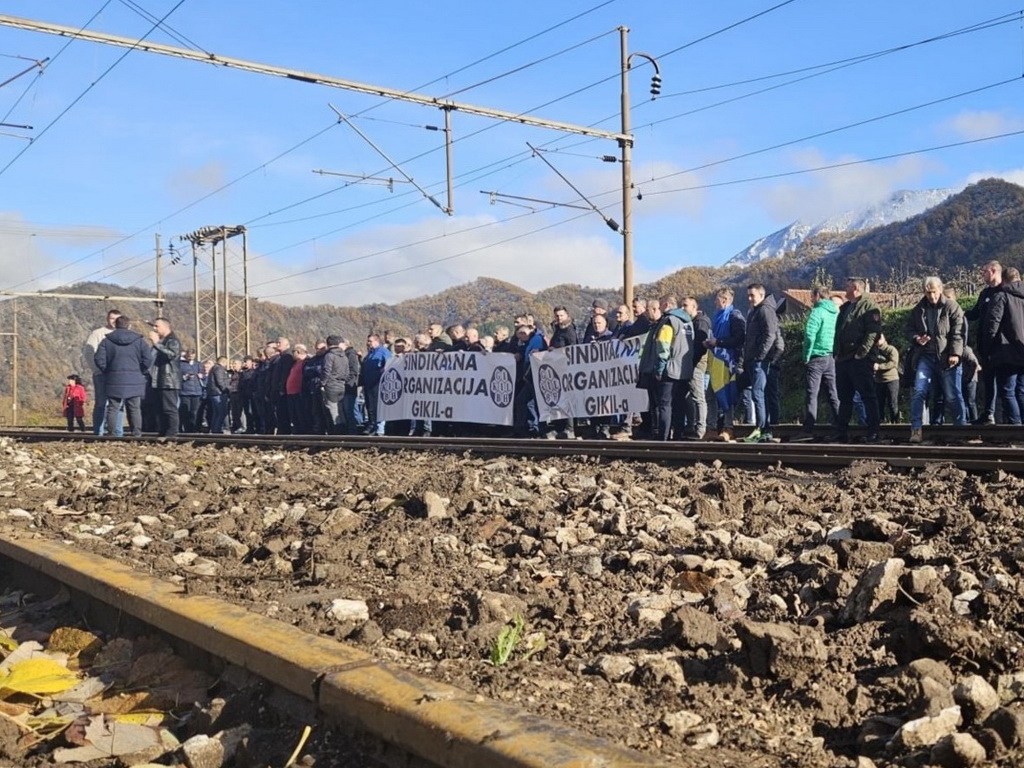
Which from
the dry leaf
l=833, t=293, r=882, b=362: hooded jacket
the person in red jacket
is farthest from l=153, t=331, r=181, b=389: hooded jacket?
the person in red jacket

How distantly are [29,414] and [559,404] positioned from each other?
5313 centimetres

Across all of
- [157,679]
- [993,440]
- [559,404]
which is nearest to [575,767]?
[157,679]

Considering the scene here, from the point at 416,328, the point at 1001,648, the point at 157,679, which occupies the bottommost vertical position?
the point at 157,679

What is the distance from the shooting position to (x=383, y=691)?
10.8ft

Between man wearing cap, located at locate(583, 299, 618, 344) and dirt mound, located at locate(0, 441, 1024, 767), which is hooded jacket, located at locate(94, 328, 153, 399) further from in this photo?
dirt mound, located at locate(0, 441, 1024, 767)

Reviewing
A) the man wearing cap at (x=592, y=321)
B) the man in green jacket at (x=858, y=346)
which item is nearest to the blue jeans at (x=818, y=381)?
the man in green jacket at (x=858, y=346)

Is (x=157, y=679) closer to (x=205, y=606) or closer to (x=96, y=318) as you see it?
(x=205, y=606)

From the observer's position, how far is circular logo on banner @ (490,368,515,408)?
16.0m

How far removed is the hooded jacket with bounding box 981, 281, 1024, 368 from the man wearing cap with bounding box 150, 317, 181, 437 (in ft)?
40.9

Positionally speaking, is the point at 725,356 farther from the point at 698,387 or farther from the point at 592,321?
the point at 592,321

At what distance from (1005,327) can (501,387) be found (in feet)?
23.8

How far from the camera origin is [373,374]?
18.7 m

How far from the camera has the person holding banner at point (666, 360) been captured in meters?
12.3

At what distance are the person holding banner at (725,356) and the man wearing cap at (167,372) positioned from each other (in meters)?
9.17
